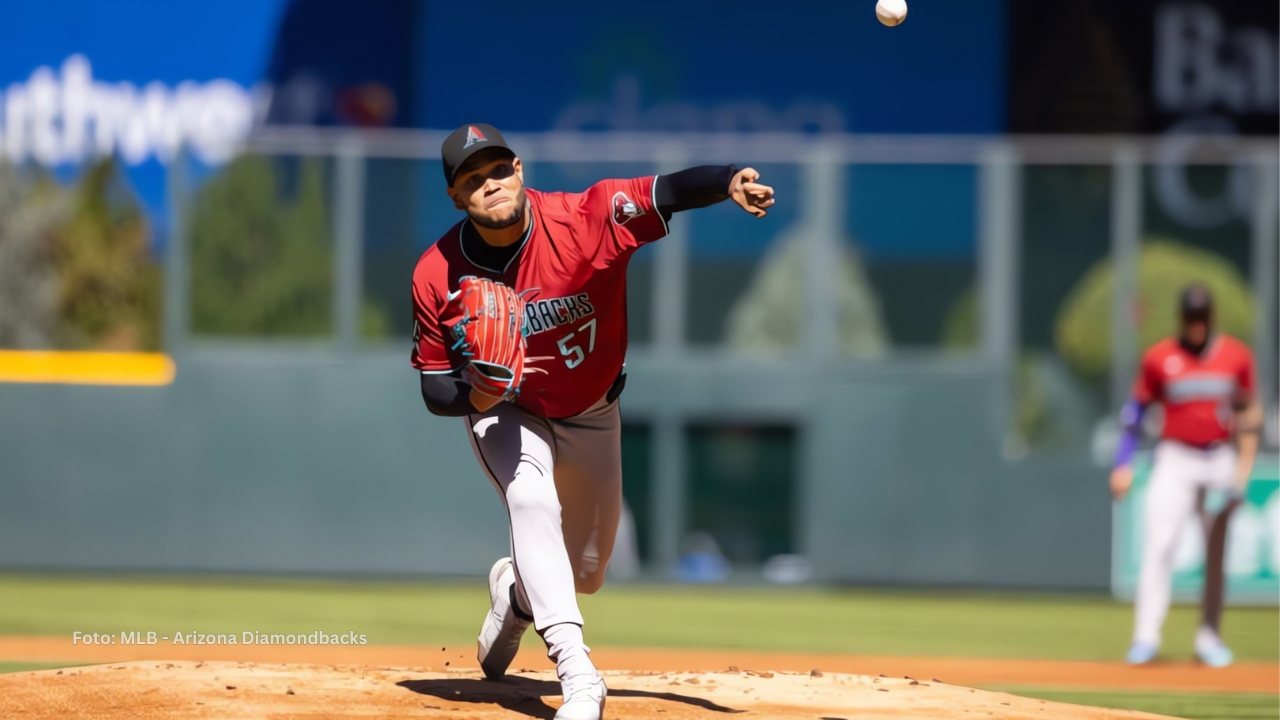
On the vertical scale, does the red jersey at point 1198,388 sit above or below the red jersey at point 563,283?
below

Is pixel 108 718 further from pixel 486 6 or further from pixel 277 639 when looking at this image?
pixel 486 6

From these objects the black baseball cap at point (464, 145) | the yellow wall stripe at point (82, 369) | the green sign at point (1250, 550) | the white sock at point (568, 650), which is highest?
the black baseball cap at point (464, 145)

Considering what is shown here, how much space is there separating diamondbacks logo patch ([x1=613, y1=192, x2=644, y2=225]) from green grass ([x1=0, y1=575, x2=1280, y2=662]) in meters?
4.76

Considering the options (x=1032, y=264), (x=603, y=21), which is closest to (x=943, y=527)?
(x=1032, y=264)

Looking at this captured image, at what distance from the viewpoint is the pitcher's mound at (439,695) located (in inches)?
230

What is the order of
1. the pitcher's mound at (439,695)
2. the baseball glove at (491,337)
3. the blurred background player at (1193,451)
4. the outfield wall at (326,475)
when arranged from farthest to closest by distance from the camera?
the outfield wall at (326,475) → the blurred background player at (1193,451) → the pitcher's mound at (439,695) → the baseball glove at (491,337)

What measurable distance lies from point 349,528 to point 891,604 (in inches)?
165

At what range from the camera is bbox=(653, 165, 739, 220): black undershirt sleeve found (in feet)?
18.7

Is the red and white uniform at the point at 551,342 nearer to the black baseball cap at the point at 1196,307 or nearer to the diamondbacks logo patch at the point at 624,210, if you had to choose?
the diamondbacks logo patch at the point at 624,210

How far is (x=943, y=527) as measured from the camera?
14055 millimetres

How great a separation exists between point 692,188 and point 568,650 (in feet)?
4.84

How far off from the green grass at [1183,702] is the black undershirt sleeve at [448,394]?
3.08 meters

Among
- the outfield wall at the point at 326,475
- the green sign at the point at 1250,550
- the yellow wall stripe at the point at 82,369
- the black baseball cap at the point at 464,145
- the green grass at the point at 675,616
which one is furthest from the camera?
the yellow wall stripe at the point at 82,369

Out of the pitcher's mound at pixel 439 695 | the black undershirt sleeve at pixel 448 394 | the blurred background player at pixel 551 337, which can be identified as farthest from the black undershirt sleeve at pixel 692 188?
the pitcher's mound at pixel 439 695
